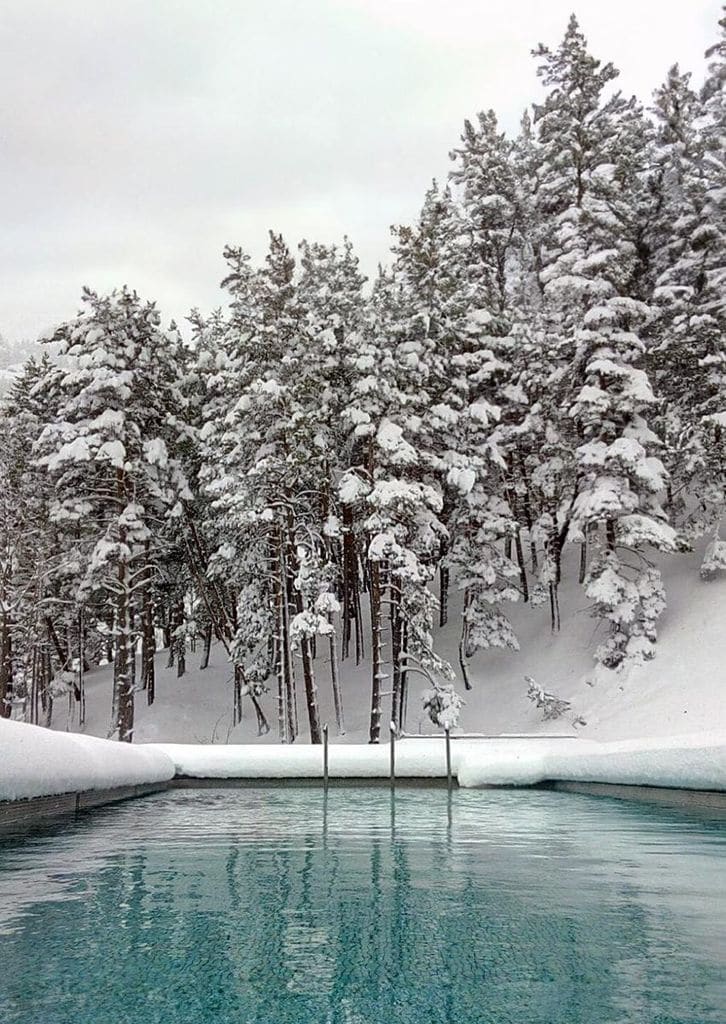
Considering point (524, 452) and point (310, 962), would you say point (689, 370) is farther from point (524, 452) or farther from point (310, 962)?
point (310, 962)

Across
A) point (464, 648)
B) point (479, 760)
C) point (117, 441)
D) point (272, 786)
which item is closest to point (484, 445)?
point (464, 648)

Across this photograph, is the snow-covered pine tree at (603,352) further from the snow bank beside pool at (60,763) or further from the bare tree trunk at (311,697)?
the snow bank beside pool at (60,763)

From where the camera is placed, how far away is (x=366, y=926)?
637 cm

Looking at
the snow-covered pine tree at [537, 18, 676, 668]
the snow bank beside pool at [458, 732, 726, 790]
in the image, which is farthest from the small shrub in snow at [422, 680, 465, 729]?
the snow bank beside pool at [458, 732, 726, 790]

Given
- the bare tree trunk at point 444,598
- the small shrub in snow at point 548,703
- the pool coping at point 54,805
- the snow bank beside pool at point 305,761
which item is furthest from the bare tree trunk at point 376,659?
the pool coping at point 54,805

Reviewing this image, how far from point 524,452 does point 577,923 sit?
26844 millimetres

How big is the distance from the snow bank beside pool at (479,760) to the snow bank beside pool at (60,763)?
204 centimetres

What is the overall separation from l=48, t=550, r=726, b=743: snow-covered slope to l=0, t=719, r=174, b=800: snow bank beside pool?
13.2 m

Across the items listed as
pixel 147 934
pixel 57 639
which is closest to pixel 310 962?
pixel 147 934

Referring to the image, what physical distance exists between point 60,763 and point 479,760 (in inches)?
326

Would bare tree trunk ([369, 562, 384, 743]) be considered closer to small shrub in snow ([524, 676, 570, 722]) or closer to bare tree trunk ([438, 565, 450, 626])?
small shrub in snow ([524, 676, 570, 722])

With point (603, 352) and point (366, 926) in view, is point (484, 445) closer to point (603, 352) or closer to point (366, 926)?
point (603, 352)

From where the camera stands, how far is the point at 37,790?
11516mm

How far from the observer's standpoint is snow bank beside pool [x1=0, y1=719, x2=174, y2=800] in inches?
420
